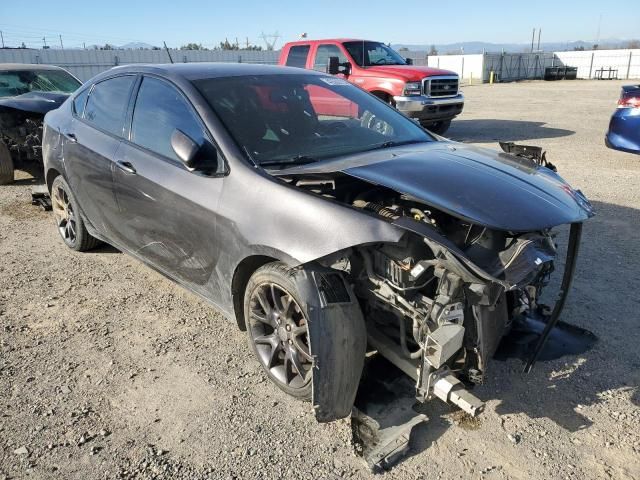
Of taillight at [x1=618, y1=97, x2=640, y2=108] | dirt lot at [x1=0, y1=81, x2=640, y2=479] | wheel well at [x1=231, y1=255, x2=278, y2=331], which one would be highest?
taillight at [x1=618, y1=97, x2=640, y2=108]

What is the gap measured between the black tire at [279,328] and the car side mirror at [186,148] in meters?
0.72

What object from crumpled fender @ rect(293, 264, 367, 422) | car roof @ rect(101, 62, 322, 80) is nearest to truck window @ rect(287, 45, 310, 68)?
car roof @ rect(101, 62, 322, 80)

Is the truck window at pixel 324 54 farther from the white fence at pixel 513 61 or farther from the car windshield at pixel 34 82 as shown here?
the white fence at pixel 513 61

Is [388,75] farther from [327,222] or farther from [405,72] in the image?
[327,222]

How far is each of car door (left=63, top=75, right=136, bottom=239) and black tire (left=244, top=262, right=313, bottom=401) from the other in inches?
64.0

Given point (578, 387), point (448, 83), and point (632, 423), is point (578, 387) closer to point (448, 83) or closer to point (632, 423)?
point (632, 423)

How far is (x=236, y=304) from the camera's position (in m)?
3.16

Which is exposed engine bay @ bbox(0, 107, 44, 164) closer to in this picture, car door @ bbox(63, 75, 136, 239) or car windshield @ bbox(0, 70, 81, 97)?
car windshield @ bbox(0, 70, 81, 97)

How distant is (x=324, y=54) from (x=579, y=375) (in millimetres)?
9925

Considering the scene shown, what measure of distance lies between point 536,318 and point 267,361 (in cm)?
183

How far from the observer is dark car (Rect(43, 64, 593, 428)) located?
2.45 meters

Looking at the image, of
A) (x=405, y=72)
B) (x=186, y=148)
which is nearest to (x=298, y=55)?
(x=405, y=72)

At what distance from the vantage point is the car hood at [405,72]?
10593 millimetres

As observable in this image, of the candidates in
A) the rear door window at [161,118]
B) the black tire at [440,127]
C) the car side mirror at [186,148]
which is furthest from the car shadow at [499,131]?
the car side mirror at [186,148]
